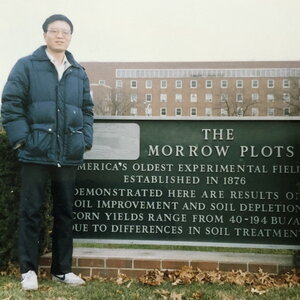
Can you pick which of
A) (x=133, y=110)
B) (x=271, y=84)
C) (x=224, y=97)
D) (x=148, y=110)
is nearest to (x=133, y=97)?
(x=148, y=110)

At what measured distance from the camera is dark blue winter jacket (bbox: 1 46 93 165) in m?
3.91

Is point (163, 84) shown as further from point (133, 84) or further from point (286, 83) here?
point (286, 83)

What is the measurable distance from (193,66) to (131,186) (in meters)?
86.3

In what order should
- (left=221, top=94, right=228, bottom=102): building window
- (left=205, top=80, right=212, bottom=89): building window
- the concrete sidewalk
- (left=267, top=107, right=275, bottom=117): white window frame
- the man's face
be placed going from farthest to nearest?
(left=205, top=80, right=212, bottom=89): building window → (left=267, top=107, right=275, bottom=117): white window frame → (left=221, top=94, right=228, bottom=102): building window → the concrete sidewalk → the man's face

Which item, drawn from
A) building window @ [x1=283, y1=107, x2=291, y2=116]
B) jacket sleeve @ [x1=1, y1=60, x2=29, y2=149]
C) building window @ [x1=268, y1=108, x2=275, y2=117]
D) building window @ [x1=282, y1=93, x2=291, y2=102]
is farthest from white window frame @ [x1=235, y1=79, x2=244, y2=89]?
jacket sleeve @ [x1=1, y1=60, x2=29, y2=149]

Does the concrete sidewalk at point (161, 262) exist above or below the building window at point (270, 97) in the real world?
below

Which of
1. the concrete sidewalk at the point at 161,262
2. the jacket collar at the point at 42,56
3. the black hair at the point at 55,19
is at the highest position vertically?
the black hair at the point at 55,19

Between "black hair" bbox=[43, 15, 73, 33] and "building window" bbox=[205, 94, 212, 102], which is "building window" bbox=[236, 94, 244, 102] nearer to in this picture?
"building window" bbox=[205, 94, 212, 102]

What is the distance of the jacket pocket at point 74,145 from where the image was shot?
4.03 metres

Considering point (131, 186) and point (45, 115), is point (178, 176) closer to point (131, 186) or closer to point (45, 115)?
point (131, 186)

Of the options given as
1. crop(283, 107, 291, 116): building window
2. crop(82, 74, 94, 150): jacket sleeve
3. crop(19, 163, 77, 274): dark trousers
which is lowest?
crop(19, 163, 77, 274): dark trousers

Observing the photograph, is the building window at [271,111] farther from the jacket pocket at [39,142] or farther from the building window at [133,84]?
the jacket pocket at [39,142]

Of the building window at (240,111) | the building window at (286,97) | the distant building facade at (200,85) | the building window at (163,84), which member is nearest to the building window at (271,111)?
the distant building facade at (200,85)

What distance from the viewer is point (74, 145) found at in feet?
13.3
